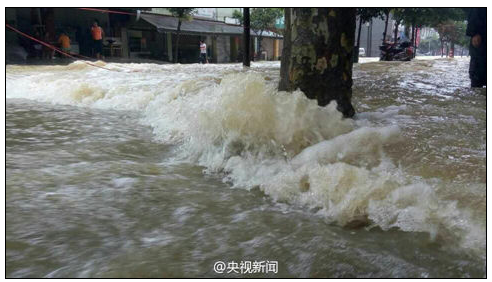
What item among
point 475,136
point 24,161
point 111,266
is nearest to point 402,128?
point 475,136

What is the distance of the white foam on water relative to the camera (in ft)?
6.71

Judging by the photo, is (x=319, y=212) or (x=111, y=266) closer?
(x=111, y=266)

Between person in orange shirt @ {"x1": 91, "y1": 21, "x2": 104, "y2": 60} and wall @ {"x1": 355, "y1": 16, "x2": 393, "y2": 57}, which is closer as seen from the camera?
person in orange shirt @ {"x1": 91, "y1": 21, "x2": 104, "y2": 60}

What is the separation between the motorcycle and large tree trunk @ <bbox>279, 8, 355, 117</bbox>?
14.6 m

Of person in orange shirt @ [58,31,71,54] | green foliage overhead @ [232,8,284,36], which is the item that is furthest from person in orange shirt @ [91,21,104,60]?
green foliage overhead @ [232,8,284,36]

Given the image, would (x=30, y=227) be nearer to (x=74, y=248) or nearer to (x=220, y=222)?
(x=74, y=248)

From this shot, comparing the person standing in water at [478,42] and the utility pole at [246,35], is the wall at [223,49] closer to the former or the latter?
the utility pole at [246,35]

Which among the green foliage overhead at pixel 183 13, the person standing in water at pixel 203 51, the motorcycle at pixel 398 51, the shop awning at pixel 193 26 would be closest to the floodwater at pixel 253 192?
the motorcycle at pixel 398 51

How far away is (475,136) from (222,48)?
21.8 meters

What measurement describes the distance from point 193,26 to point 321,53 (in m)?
17.9

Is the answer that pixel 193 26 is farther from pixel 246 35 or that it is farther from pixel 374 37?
pixel 374 37

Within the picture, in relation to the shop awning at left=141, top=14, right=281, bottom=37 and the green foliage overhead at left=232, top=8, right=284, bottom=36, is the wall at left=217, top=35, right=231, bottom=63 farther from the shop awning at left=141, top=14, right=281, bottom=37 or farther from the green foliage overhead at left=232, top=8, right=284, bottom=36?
the green foliage overhead at left=232, top=8, right=284, bottom=36

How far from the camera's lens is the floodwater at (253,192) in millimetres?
1696

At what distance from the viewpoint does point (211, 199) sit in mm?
2342
